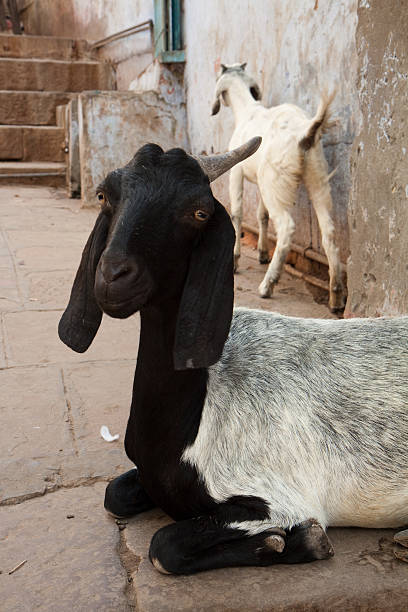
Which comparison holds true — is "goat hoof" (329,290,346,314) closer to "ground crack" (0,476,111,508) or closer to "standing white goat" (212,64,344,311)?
"standing white goat" (212,64,344,311)

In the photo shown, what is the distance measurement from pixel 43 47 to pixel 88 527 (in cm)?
1343

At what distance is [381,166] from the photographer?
11.4ft

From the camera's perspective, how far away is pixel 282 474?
2.03 meters

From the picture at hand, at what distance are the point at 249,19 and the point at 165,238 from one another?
597cm

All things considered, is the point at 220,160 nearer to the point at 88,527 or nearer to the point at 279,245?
the point at 88,527

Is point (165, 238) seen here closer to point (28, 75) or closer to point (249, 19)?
point (249, 19)

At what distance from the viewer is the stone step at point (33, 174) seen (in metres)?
10.9

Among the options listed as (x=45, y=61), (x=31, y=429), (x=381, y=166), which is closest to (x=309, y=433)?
(x=31, y=429)

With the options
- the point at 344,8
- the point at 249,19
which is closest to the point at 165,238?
the point at 344,8

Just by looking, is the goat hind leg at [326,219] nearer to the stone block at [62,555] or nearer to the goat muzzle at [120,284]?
the stone block at [62,555]

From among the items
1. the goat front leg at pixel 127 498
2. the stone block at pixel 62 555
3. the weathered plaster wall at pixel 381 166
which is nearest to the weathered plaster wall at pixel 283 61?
the weathered plaster wall at pixel 381 166

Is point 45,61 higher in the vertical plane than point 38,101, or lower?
higher

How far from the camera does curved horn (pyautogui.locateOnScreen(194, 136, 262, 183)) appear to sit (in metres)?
1.94

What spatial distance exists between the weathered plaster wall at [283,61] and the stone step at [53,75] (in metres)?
4.21
